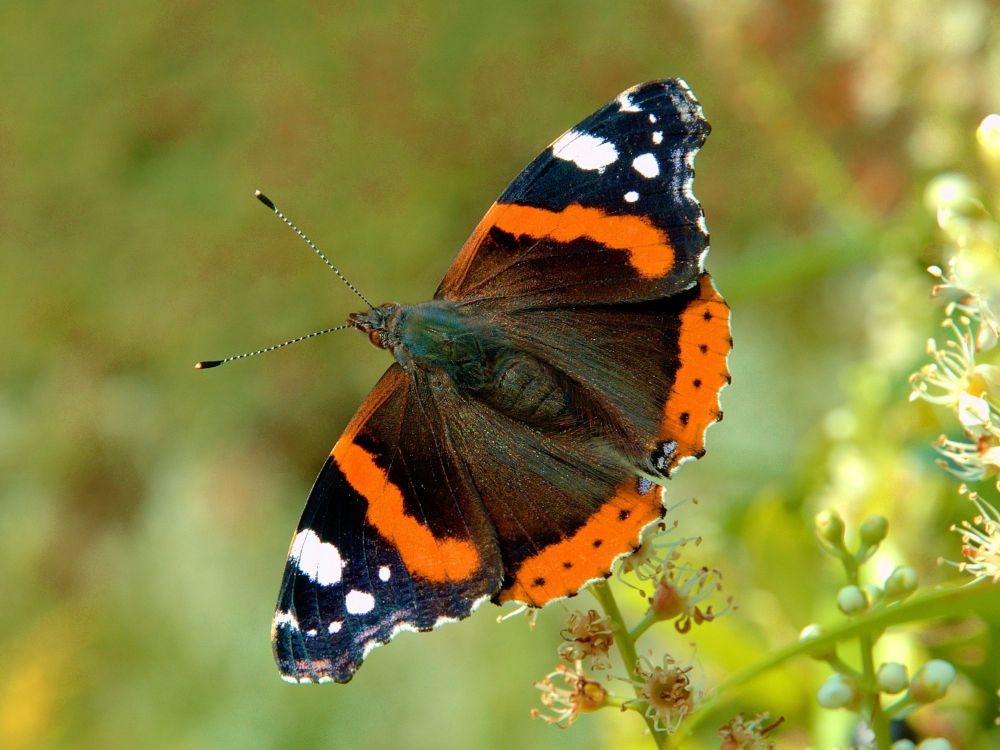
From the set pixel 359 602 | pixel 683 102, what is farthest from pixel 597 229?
pixel 359 602

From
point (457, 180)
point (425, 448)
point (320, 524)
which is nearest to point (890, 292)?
point (425, 448)

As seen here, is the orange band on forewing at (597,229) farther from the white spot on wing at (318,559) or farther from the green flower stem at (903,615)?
the green flower stem at (903,615)

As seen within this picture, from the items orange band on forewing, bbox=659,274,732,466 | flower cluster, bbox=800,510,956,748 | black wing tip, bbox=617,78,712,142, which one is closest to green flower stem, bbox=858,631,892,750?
flower cluster, bbox=800,510,956,748

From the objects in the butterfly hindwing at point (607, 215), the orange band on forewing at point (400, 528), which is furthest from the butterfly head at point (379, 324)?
the orange band on forewing at point (400, 528)

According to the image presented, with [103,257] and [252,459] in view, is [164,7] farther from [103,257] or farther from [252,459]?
[252,459]

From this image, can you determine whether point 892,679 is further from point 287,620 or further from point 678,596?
point 287,620

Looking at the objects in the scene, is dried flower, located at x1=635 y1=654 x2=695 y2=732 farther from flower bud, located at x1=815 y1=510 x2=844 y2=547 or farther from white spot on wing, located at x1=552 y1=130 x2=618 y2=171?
white spot on wing, located at x1=552 y1=130 x2=618 y2=171
